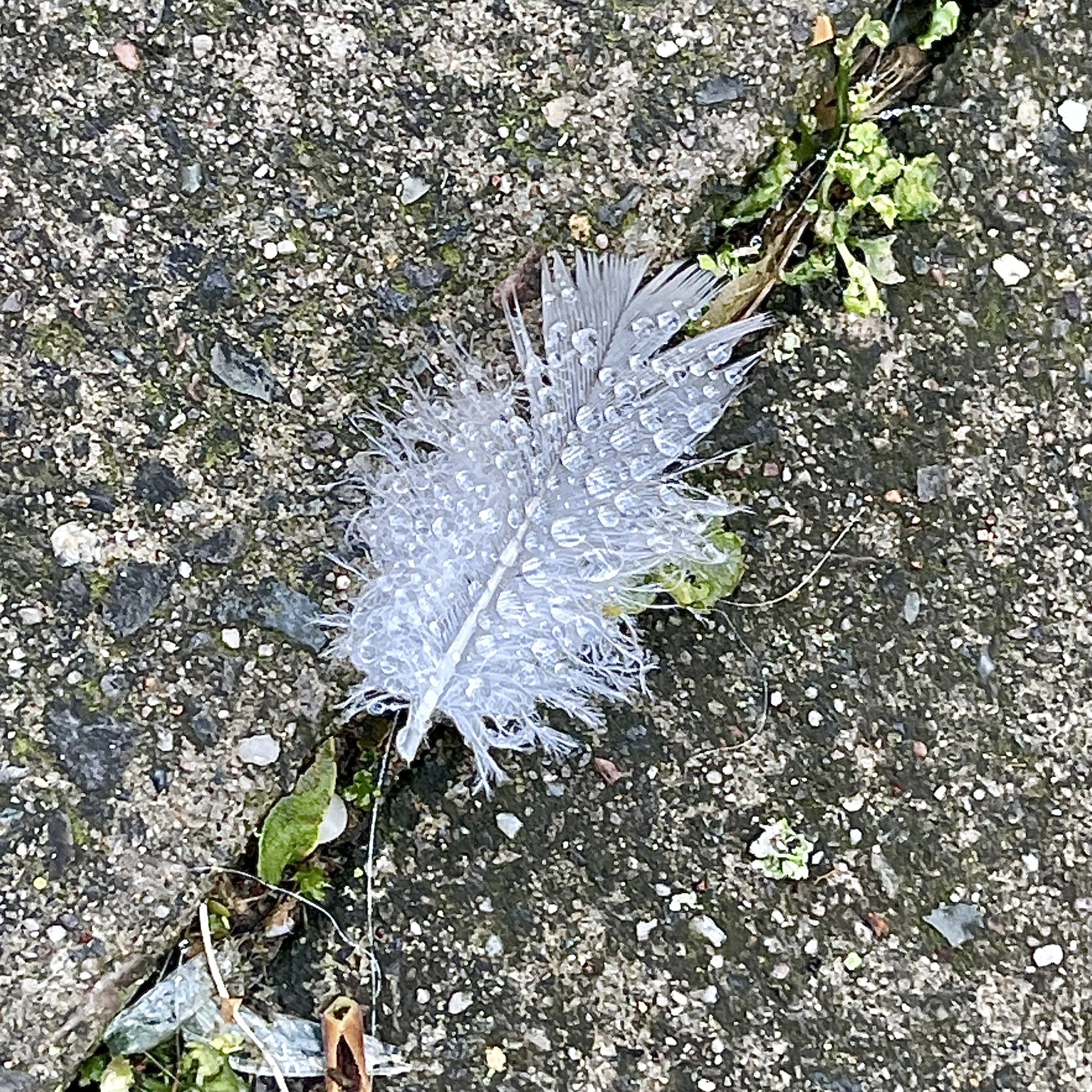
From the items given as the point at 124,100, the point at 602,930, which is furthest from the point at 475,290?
the point at 602,930

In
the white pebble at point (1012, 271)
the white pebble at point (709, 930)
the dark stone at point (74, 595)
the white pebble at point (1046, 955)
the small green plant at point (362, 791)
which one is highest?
the dark stone at point (74, 595)

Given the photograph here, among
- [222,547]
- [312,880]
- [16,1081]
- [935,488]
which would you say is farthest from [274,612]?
[935,488]

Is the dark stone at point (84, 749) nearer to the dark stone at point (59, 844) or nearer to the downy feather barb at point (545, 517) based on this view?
the dark stone at point (59, 844)

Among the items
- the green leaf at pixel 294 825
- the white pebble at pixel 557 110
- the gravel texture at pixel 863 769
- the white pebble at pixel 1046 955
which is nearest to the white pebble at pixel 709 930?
the gravel texture at pixel 863 769

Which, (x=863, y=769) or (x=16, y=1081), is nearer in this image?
(x=16, y=1081)

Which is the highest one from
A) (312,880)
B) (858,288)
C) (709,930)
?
(858,288)

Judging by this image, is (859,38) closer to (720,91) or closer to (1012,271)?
(720,91)

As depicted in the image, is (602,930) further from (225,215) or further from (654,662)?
(225,215)
